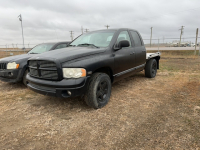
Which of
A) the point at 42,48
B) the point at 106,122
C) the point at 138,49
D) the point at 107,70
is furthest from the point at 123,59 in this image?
the point at 42,48

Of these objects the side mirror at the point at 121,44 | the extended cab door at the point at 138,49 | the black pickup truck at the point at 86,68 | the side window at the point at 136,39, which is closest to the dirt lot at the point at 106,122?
the black pickup truck at the point at 86,68

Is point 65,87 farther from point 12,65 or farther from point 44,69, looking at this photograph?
point 12,65

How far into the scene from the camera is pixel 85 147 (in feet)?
6.72

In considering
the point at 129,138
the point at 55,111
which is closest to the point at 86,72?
the point at 55,111

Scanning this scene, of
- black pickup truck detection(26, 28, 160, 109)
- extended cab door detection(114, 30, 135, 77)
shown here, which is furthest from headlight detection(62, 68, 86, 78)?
extended cab door detection(114, 30, 135, 77)

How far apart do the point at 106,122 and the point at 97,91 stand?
69 centimetres

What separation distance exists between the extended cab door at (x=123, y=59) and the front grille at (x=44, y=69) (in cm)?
148

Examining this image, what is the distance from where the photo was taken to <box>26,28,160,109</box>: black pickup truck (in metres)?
2.68

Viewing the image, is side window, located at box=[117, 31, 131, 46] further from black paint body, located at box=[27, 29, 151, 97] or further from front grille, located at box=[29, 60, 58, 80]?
front grille, located at box=[29, 60, 58, 80]

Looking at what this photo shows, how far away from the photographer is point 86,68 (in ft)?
9.04

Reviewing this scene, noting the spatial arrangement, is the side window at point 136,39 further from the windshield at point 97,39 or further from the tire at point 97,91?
the tire at point 97,91

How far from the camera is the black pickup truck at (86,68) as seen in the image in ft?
8.80

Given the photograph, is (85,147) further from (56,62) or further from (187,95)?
(187,95)

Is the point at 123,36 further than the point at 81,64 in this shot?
Yes
